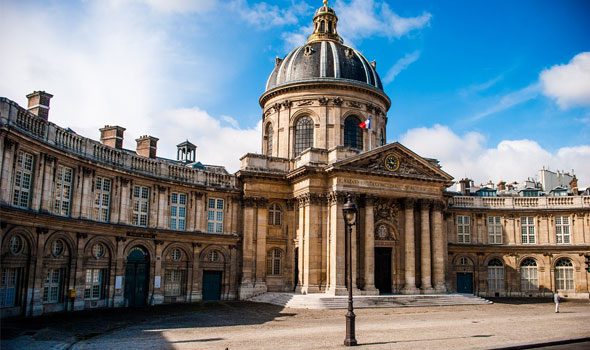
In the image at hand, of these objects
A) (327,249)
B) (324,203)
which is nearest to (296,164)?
(324,203)

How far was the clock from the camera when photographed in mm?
39553

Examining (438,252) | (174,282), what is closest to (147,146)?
(174,282)

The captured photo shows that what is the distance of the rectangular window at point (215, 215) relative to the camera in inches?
1556

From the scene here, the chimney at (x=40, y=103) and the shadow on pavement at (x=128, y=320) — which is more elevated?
the chimney at (x=40, y=103)

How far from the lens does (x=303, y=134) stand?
46.2m

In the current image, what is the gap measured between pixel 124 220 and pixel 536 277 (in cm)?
3472

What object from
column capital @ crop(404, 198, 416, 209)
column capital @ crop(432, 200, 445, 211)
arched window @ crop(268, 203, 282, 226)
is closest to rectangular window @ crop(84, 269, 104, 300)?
arched window @ crop(268, 203, 282, 226)

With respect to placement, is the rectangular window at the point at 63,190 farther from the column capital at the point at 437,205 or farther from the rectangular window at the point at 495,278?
the rectangular window at the point at 495,278

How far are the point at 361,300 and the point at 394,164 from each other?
1062 cm

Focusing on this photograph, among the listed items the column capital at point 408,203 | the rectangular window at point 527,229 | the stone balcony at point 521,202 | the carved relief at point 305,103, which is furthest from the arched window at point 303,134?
the rectangular window at point 527,229

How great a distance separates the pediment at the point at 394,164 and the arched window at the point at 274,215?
6.51 metres

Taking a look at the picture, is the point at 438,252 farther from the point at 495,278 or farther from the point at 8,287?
the point at 8,287

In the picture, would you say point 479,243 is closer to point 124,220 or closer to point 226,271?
point 226,271

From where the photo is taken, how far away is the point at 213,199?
39.9 metres
